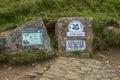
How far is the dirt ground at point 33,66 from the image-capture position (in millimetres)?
6022

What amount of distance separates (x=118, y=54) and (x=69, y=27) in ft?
3.80

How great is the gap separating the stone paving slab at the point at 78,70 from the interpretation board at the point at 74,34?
0.34 metres

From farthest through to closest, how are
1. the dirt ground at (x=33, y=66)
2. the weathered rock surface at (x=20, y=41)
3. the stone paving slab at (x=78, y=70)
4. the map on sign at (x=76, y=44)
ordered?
the map on sign at (x=76, y=44) < the weathered rock surface at (x=20, y=41) < the dirt ground at (x=33, y=66) < the stone paving slab at (x=78, y=70)

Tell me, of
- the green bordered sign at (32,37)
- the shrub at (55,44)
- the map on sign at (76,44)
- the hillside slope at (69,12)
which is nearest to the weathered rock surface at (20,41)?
the green bordered sign at (32,37)

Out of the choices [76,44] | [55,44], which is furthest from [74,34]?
[55,44]

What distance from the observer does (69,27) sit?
6.88m

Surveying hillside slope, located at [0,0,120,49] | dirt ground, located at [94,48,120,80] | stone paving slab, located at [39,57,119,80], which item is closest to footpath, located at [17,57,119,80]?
stone paving slab, located at [39,57,119,80]

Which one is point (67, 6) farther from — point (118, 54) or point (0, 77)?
point (0, 77)

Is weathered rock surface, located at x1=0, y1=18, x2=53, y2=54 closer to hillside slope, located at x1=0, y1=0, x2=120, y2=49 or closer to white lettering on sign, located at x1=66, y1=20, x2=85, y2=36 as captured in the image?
white lettering on sign, located at x1=66, y1=20, x2=85, y2=36

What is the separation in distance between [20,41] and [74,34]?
1105mm

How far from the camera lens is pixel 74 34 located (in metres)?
6.88

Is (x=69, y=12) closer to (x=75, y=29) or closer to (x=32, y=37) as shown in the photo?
(x=75, y=29)

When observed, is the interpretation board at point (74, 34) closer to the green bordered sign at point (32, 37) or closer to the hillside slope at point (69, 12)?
the hillside slope at point (69, 12)

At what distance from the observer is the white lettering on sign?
6.87 metres
